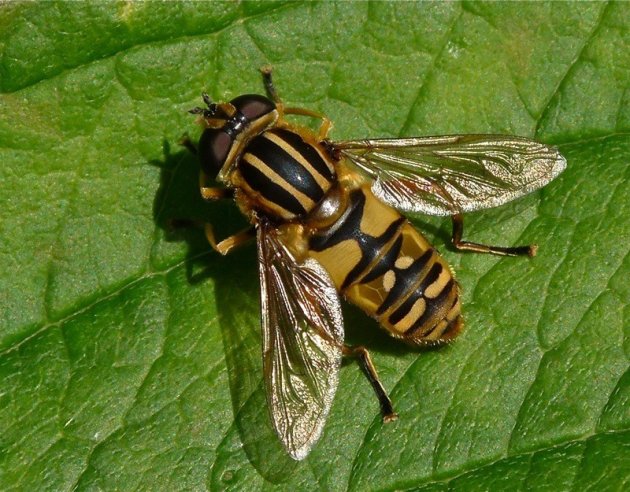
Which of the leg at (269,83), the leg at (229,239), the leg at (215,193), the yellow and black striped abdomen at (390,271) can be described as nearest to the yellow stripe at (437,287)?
the yellow and black striped abdomen at (390,271)

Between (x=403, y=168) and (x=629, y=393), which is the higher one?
(x=403, y=168)

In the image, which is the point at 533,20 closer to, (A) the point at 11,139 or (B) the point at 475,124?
(B) the point at 475,124

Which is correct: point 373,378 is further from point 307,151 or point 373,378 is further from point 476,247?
point 307,151

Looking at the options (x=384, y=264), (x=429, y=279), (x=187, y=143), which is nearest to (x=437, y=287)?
(x=429, y=279)

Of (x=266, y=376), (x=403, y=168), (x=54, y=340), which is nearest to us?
(x=266, y=376)

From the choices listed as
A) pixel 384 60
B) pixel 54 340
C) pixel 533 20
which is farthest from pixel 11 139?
pixel 533 20

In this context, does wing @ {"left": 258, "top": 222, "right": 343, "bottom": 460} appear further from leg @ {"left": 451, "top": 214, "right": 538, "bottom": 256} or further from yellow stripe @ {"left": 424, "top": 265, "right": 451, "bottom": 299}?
leg @ {"left": 451, "top": 214, "right": 538, "bottom": 256}

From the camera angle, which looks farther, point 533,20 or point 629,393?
point 533,20
